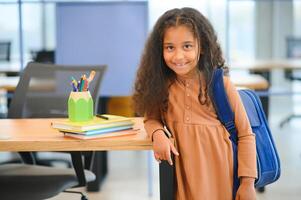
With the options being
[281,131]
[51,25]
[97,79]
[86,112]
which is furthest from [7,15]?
[86,112]

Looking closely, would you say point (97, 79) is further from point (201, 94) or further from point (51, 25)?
point (51, 25)

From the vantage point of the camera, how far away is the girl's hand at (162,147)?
58.0 inches

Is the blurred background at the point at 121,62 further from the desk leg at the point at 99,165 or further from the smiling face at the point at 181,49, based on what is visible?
the smiling face at the point at 181,49

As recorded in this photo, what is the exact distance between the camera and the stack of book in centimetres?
154

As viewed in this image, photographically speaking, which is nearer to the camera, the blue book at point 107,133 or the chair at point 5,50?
the blue book at point 107,133

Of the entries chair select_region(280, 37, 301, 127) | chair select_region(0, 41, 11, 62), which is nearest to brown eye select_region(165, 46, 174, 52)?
chair select_region(280, 37, 301, 127)

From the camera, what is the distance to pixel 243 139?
1537mm

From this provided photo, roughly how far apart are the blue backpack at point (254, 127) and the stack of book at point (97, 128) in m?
0.31

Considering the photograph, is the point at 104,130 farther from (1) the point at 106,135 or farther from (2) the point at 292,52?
(2) the point at 292,52

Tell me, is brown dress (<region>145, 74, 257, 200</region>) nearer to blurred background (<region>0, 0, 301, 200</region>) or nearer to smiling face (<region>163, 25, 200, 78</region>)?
smiling face (<region>163, 25, 200, 78</region>)

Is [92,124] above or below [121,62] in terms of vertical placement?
below

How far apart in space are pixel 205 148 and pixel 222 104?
15cm

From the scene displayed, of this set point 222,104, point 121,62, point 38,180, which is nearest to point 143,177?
point 121,62

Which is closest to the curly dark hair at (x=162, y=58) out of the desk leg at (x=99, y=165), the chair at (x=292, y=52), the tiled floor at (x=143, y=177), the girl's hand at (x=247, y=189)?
the girl's hand at (x=247, y=189)
